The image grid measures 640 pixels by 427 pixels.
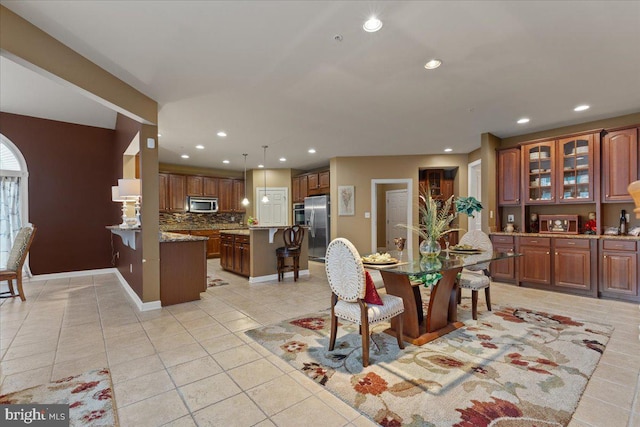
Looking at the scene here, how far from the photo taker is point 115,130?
18.6ft

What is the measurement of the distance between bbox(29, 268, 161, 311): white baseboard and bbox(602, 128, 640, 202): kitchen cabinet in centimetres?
636

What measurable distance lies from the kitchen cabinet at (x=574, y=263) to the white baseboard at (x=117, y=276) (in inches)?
223

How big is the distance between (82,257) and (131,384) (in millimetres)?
4647

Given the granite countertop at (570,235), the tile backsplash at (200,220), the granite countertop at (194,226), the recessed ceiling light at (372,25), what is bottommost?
the granite countertop at (570,235)

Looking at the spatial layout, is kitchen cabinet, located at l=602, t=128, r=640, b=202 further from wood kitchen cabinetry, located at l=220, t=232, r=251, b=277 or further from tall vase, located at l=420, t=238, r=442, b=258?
wood kitchen cabinetry, located at l=220, t=232, r=251, b=277

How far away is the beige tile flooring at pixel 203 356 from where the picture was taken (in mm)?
Result: 1721

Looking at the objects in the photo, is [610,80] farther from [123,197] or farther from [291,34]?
[123,197]

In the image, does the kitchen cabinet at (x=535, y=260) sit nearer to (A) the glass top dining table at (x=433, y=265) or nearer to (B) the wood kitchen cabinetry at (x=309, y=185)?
(A) the glass top dining table at (x=433, y=265)

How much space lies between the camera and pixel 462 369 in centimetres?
216

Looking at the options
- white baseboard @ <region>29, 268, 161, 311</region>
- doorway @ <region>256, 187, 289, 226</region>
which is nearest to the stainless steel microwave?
doorway @ <region>256, 187, 289, 226</region>

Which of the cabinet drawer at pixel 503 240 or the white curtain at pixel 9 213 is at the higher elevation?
the white curtain at pixel 9 213

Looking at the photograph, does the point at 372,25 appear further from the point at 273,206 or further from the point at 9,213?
the point at 273,206

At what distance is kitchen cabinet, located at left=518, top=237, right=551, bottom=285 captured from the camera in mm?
4391

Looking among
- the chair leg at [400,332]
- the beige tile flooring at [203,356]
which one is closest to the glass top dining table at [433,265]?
the chair leg at [400,332]
